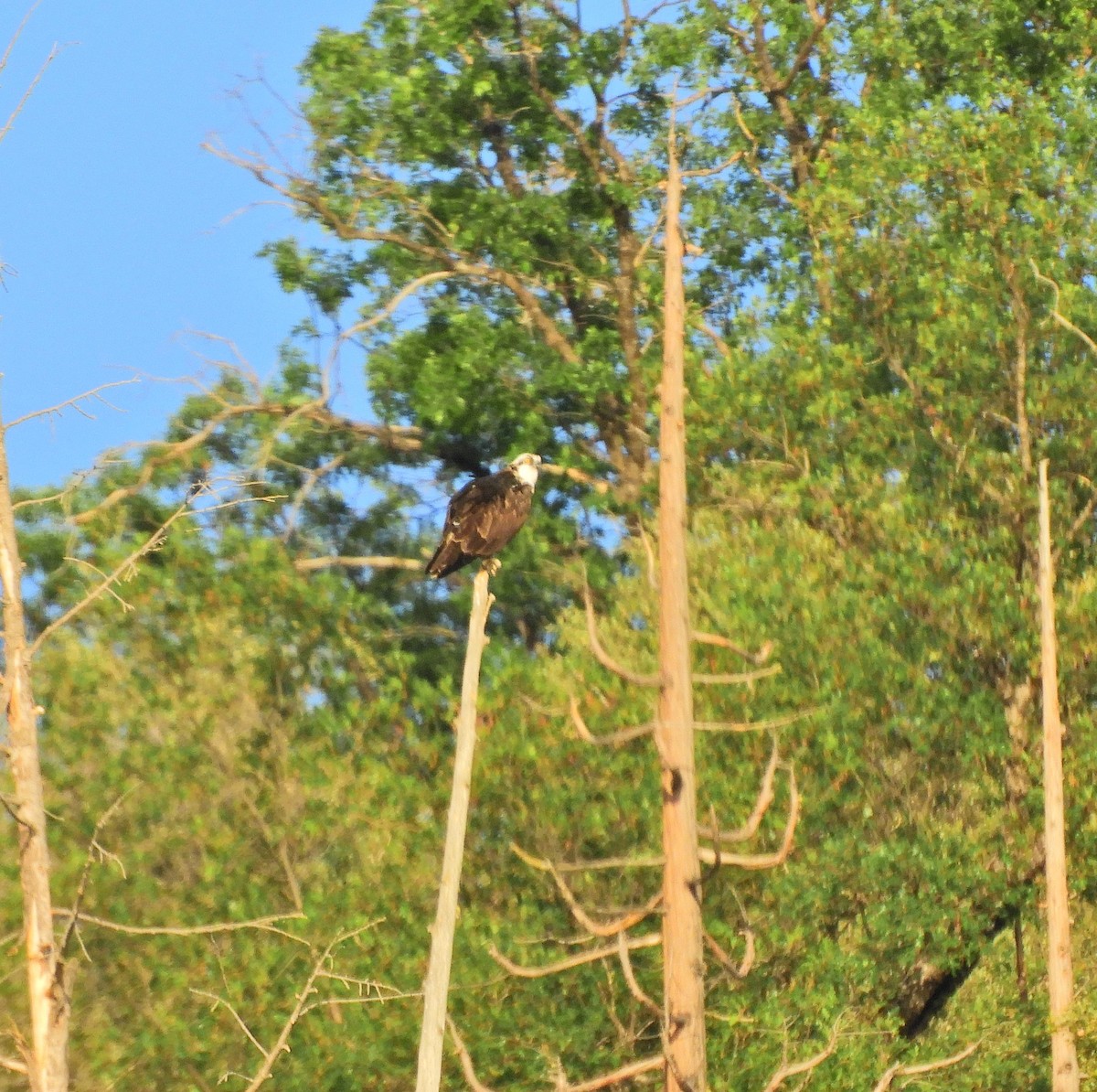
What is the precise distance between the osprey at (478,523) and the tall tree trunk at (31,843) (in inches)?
161

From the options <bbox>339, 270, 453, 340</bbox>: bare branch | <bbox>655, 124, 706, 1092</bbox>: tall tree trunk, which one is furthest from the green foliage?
<bbox>655, 124, 706, 1092</bbox>: tall tree trunk

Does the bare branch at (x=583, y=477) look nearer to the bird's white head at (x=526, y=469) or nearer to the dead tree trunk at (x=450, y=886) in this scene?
the bird's white head at (x=526, y=469)

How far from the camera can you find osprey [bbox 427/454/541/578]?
13.4 meters

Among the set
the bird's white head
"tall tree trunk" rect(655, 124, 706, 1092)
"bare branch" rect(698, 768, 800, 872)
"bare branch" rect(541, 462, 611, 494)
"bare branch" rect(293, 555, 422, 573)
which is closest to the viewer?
"bare branch" rect(698, 768, 800, 872)

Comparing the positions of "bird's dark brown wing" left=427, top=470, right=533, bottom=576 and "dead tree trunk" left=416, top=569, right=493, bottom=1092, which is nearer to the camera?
"dead tree trunk" left=416, top=569, right=493, bottom=1092

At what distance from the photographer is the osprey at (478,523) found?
44.0 feet

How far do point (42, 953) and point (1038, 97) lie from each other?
2037 cm

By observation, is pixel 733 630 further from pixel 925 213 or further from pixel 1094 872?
pixel 925 213

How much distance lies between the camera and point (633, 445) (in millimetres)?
28219

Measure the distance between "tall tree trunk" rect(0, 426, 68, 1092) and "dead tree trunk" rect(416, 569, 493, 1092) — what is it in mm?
1790

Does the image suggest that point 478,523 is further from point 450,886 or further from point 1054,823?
point 1054,823

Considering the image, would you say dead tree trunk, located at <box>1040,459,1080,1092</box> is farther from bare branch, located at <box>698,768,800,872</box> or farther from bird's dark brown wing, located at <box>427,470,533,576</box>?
bare branch, located at <box>698,768,800,872</box>

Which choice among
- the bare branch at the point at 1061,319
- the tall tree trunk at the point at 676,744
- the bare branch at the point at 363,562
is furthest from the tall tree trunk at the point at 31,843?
the bare branch at the point at 363,562

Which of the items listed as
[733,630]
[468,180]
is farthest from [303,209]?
[733,630]
